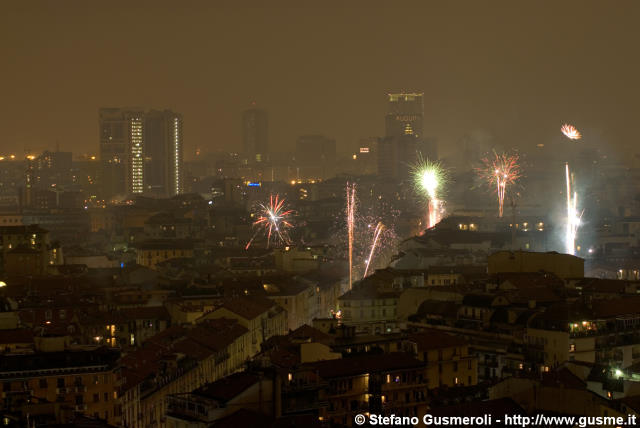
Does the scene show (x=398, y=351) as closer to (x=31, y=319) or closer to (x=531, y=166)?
(x=31, y=319)

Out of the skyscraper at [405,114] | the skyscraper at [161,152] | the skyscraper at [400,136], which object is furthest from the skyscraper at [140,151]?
the skyscraper at [405,114]

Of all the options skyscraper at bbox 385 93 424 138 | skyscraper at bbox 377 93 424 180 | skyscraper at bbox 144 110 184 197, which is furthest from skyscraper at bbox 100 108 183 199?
skyscraper at bbox 385 93 424 138

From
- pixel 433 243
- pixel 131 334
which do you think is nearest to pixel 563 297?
pixel 131 334

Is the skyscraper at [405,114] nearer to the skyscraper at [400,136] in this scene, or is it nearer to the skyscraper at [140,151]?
the skyscraper at [400,136]

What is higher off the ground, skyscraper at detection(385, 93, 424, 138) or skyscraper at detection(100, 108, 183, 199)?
skyscraper at detection(385, 93, 424, 138)

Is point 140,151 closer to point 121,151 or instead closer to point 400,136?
point 121,151

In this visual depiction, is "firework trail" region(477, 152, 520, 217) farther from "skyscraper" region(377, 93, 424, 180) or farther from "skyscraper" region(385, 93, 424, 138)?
"skyscraper" region(385, 93, 424, 138)

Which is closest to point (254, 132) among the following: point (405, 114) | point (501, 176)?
point (405, 114)
